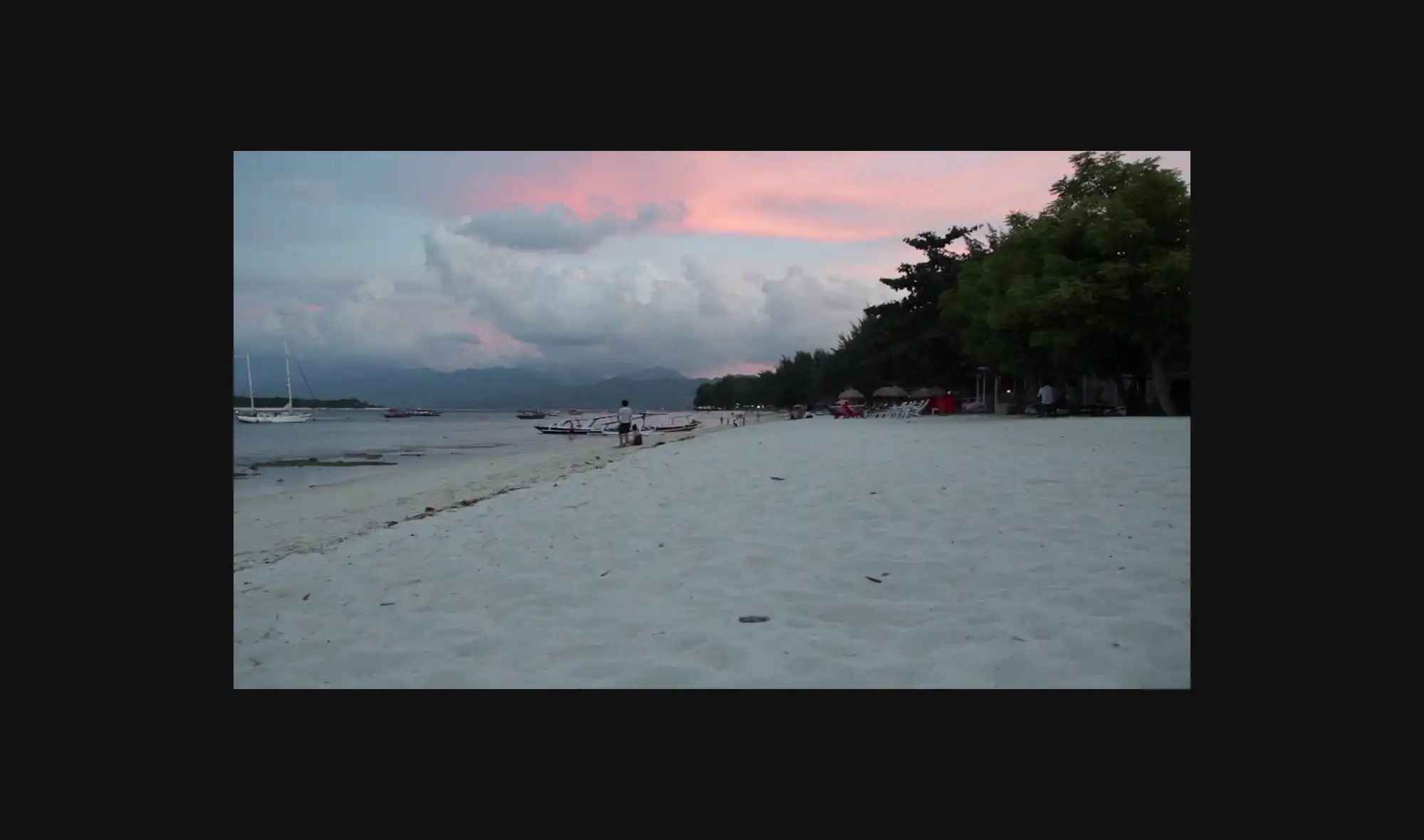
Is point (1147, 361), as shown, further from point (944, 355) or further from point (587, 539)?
point (587, 539)

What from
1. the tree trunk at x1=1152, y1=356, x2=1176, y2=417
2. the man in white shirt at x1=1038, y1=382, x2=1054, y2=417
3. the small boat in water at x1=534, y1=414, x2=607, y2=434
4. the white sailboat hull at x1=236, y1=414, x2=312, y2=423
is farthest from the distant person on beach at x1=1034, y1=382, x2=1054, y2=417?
the white sailboat hull at x1=236, y1=414, x2=312, y2=423

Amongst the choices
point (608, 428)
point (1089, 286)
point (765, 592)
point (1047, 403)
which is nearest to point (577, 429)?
point (608, 428)

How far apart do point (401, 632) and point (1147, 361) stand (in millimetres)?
22707

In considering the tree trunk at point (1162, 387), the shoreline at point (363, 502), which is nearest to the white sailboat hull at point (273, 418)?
the shoreline at point (363, 502)

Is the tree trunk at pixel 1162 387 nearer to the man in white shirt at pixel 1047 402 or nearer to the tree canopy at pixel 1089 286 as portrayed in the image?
the tree canopy at pixel 1089 286

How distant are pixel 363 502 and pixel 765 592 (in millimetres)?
9914

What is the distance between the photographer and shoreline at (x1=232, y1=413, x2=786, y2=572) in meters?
8.14

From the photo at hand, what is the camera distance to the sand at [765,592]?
3416 mm

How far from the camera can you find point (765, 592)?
4.34m

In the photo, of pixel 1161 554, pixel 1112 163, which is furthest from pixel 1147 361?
pixel 1161 554

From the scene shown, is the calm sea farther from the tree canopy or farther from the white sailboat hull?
the tree canopy

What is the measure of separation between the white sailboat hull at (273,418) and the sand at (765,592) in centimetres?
6350

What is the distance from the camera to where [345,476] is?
19.3 metres

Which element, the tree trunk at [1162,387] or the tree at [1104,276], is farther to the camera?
the tree trunk at [1162,387]
